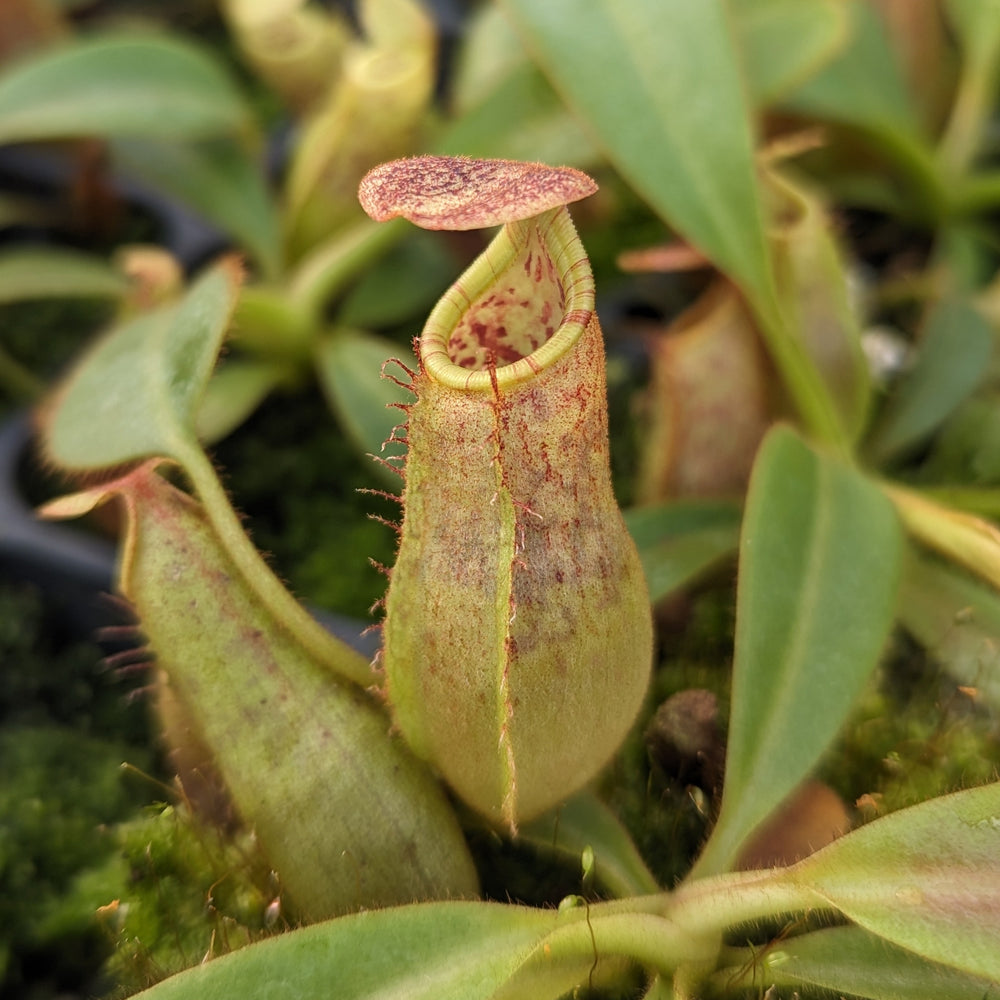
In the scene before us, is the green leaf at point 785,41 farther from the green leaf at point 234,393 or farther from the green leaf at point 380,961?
the green leaf at point 380,961

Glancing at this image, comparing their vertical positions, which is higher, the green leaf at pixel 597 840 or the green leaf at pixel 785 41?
the green leaf at pixel 785 41

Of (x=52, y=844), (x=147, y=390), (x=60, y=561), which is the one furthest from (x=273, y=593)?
(x=60, y=561)

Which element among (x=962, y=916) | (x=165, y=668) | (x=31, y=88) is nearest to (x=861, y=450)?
(x=962, y=916)

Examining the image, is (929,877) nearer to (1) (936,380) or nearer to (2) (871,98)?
(1) (936,380)

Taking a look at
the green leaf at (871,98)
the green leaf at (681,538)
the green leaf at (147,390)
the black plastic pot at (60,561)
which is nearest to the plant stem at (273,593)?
the green leaf at (147,390)

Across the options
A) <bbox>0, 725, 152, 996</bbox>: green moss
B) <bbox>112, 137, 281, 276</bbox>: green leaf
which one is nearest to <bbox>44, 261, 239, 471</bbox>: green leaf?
<bbox>0, 725, 152, 996</bbox>: green moss
